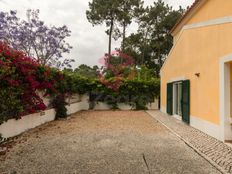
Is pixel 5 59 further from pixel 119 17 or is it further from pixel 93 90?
pixel 119 17

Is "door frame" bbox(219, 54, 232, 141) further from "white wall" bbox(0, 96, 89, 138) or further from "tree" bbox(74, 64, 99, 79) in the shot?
"tree" bbox(74, 64, 99, 79)

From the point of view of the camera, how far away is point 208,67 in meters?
8.41

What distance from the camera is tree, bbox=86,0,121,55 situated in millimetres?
27531

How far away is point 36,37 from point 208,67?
17.6 meters

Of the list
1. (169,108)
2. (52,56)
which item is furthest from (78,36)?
(169,108)

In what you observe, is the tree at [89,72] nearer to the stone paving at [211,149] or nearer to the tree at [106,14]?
the tree at [106,14]

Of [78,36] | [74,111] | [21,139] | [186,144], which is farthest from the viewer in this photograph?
[78,36]

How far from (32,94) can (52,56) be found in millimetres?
15302

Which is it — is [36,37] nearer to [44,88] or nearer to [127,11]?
[127,11]

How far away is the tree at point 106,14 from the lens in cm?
2753

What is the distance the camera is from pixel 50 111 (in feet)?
39.2

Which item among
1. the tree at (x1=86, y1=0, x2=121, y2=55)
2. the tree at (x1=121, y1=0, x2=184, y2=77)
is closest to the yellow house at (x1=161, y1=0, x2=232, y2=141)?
the tree at (x1=86, y1=0, x2=121, y2=55)

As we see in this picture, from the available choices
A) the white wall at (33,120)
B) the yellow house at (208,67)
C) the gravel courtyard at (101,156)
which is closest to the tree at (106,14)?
the white wall at (33,120)

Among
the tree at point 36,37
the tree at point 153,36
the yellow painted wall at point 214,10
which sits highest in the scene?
the tree at point 153,36
